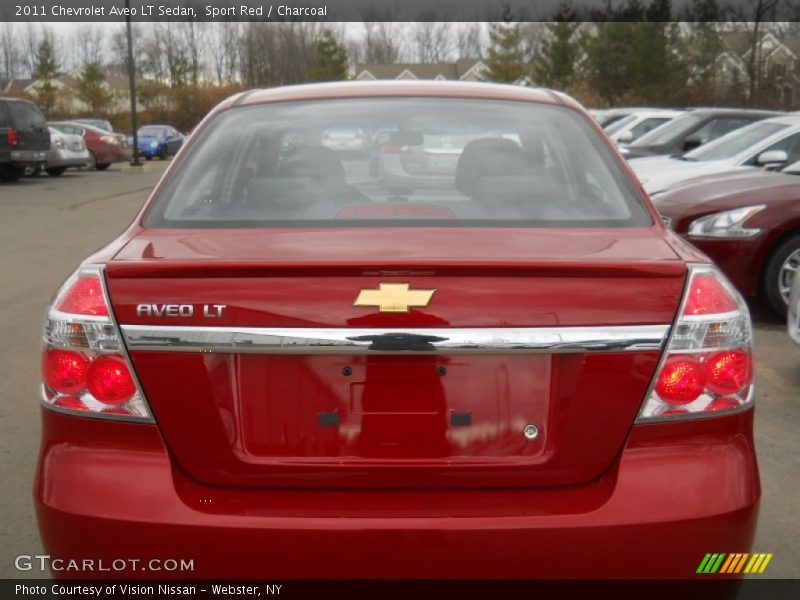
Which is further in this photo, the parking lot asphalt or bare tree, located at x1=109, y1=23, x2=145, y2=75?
bare tree, located at x1=109, y1=23, x2=145, y2=75

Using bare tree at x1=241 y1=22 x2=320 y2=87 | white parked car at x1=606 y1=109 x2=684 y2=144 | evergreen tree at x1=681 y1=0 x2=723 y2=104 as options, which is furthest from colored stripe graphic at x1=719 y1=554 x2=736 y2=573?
bare tree at x1=241 y1=22 x2=320 y2=87

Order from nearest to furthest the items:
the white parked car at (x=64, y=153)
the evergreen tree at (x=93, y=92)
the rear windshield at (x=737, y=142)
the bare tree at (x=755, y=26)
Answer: the rear windshield at (x=737, y=142) < the white parked car at (x=64, y=153) < the bare tree at (x=755, y=26) < the evergreen tree at (x=93, y=92)

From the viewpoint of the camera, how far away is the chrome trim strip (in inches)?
88.3

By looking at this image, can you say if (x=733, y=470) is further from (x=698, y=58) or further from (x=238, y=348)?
(x=698, y=58)

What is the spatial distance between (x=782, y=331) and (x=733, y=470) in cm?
540

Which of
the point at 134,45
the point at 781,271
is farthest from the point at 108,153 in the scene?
the point at 134,45

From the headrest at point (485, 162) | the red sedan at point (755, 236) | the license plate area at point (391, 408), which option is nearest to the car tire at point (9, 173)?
the red sedan at point (755, 236)

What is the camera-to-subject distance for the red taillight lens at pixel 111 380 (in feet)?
7.73

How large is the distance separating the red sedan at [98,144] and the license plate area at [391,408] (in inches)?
1133

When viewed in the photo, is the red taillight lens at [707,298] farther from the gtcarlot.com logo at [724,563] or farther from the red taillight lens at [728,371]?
the gtcarlot.com logo at [724,563]

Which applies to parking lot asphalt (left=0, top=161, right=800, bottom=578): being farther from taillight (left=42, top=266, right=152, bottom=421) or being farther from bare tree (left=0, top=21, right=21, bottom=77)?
bare tree (left=0, top=21, right=21, bottom=77)

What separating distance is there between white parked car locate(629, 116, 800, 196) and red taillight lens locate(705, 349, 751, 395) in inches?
310

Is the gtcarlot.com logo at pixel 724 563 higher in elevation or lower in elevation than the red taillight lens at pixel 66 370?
lower

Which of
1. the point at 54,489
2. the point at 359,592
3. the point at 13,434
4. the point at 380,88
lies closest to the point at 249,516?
the point at 359,592
